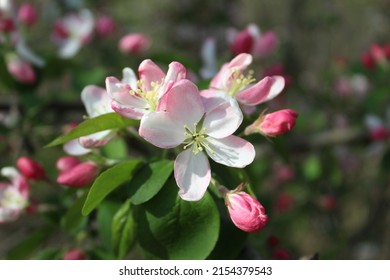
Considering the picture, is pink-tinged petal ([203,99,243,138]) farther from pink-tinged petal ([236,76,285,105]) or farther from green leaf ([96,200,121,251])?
green leaf ([96,200,121,251])

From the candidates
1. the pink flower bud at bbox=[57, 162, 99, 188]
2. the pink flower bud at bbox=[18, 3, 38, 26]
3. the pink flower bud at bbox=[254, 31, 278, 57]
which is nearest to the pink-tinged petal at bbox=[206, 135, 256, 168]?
the pink flower bud at bbox=[57, 162, 99, 188]

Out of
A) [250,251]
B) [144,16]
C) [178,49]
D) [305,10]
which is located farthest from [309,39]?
[250,251]

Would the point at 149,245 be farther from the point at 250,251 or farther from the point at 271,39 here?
the point at 271,39

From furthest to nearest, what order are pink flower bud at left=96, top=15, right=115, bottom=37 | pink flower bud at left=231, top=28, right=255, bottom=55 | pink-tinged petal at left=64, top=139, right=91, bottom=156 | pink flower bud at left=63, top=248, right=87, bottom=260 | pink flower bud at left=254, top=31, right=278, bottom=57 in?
pink flower bud at left=96, top=15, right=115, bottom=37
pink flower bud at left=254, top=31, right=278, bottom=57
pink flower bud at left=231, top=28, right=255, bottom=55
pink flower bud at left=63, top=248, right=87, bottom=260
pink-tinged petal at left=64, top=139, right=91, bottom=156

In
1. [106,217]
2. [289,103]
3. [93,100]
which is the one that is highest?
[93,100]

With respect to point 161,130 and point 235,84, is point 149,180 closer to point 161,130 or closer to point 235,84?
point 161,130

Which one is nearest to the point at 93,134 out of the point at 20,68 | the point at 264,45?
the point at 20,68
